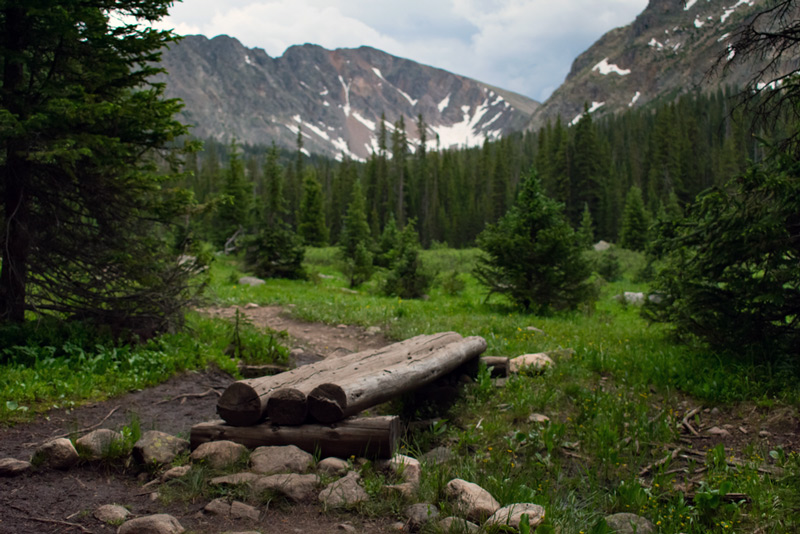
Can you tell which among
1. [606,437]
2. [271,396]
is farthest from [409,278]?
[271,396]

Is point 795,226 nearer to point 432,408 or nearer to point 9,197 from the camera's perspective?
point 432,408

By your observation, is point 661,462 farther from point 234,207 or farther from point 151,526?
point 234,207

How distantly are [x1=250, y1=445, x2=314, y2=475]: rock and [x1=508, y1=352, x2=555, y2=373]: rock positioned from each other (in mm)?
4277

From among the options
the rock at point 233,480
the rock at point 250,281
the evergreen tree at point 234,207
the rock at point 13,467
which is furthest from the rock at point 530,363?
the evergreen tree at point 234,207

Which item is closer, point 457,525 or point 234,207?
point 457,525

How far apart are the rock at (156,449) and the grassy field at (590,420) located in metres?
1.88

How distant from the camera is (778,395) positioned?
606cm

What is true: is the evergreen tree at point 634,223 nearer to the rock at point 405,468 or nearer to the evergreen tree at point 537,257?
the evergreen tree at point 537,257

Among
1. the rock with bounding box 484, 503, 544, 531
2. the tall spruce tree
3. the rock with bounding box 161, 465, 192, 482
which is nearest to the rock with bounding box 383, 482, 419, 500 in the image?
the rock with bounding box 484, 503, 544, 531

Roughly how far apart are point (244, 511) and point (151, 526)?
0.62 meters

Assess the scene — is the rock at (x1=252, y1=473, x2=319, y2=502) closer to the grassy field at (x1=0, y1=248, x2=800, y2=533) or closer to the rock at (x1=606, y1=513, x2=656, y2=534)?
the grassy field at (x1=0, y1=248, x2=800, y2=533)

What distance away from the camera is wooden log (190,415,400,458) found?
182 inches

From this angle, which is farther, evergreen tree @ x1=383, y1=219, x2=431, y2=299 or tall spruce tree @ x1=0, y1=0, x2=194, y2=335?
Result: evergreen tree @ x1=383, y1=219, x2=431, y2=299

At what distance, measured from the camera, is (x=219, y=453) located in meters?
4.47
